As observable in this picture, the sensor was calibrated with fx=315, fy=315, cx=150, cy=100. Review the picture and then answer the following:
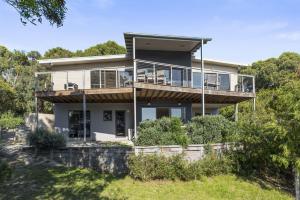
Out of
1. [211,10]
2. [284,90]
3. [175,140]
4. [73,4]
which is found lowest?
[175,140]

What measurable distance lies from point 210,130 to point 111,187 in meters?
5.03

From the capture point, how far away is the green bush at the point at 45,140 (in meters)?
13.3

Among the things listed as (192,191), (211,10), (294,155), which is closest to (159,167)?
(192,191)

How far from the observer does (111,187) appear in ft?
34.7

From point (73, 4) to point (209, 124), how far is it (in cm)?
743

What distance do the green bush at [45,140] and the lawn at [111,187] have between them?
1435mm

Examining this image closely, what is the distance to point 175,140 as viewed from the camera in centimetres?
1264

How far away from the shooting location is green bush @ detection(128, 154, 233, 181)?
11.4 meters

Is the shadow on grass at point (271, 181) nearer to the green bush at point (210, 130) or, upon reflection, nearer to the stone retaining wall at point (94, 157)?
the green bush at point (210, 130)

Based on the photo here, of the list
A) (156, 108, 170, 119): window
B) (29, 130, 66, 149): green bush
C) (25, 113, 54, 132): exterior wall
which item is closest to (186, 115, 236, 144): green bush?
(29, 130, 66, 149): green bush

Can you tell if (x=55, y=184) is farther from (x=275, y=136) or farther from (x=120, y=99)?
(x=120, y=99)

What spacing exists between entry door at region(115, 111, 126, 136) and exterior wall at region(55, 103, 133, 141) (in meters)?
0.21

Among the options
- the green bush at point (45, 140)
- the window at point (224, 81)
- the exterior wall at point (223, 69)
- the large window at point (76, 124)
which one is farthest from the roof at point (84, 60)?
the green bush at point (45, 140)

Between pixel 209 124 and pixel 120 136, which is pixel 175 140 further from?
pixel 120 136
